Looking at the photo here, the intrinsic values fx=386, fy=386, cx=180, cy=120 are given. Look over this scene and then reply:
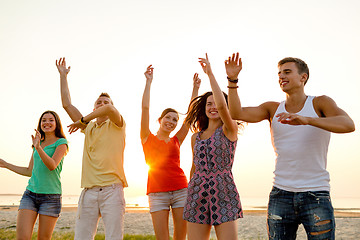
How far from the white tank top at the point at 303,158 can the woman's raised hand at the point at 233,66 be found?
0.80 meters

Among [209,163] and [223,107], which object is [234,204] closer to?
[209,163]

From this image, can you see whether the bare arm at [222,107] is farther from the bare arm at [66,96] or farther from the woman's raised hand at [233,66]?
the bare arm at [66,96]

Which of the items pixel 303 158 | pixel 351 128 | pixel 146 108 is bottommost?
Result: pixel 303 158

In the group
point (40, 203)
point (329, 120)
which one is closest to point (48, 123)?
point (40, 203)

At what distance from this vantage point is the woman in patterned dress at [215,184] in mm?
4434

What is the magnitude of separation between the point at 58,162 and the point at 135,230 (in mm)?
11310

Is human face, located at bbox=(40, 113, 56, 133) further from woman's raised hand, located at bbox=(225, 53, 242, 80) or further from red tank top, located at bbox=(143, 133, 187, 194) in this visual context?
woman's raised hand, located at bbox=(225, 53, 242, 80)

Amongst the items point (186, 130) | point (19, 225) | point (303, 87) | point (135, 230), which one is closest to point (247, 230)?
point (135, 230)

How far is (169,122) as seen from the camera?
6.34m

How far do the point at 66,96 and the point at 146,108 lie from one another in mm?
1400

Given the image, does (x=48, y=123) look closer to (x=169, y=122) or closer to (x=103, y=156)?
(x=103, y=156)

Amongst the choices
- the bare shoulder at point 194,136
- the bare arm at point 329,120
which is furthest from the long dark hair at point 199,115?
the bare arm at point 329,120

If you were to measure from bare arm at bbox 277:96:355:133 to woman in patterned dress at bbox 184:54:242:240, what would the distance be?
131 centimetres

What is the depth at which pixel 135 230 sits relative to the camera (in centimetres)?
1675
